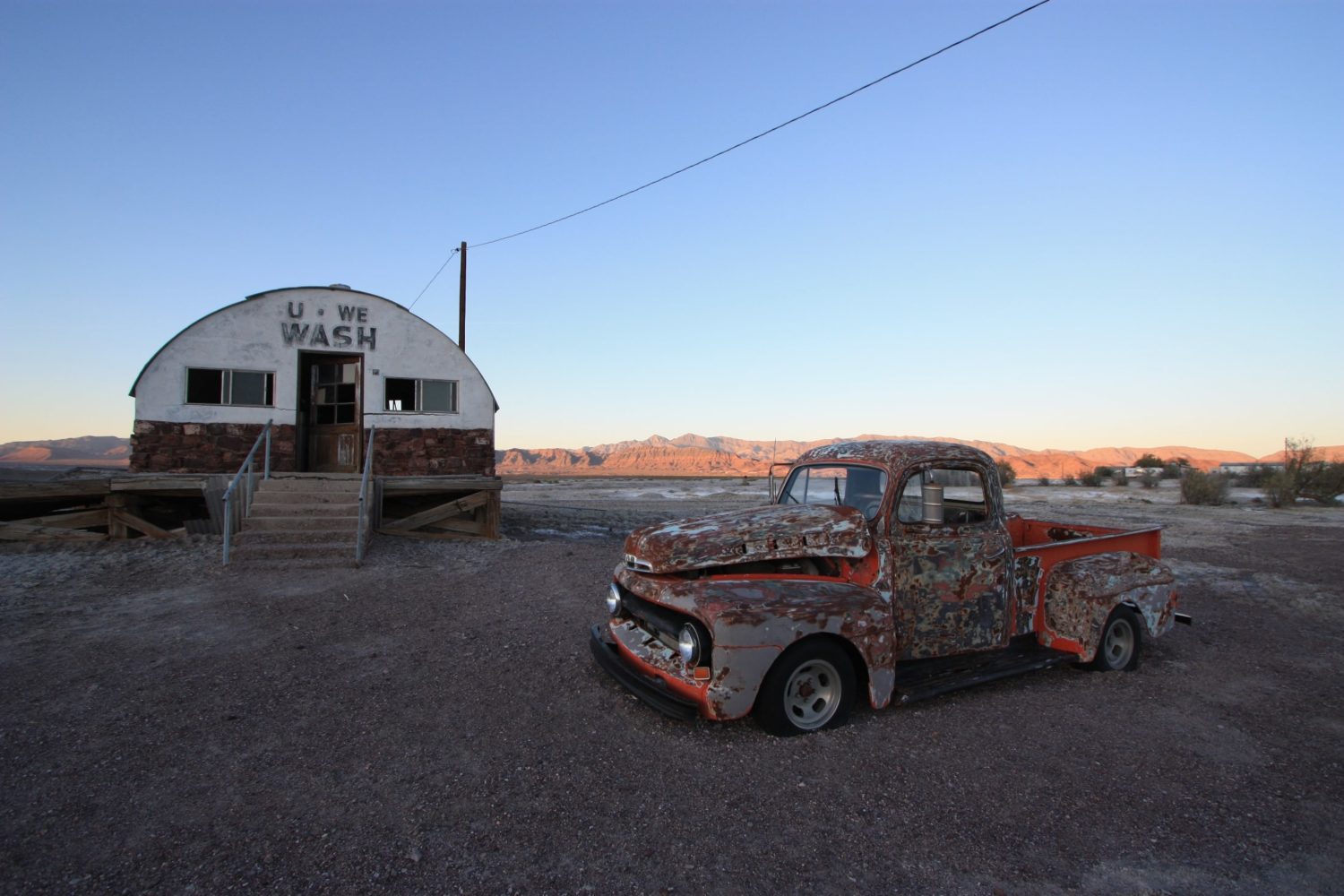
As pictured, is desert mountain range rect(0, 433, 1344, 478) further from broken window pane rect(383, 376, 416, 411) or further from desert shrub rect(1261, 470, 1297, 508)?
broken window pane rect(383, 376, 416, 411)

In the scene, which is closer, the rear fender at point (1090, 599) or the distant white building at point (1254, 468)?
the rear fender at point (1090, 599)

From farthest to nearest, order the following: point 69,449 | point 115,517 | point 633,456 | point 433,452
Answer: point 633,456
point 69,449
point 433,452
point 115,517

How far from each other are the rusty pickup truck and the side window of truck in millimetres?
12

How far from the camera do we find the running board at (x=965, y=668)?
188 inches

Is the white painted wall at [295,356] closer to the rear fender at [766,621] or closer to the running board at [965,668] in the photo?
the rear fender at [766,621]

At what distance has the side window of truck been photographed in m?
4.81

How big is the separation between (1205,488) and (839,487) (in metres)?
25.4

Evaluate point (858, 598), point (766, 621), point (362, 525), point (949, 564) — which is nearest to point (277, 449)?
point (362, 525)

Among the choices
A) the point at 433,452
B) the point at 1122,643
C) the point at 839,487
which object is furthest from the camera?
the point at 433,452

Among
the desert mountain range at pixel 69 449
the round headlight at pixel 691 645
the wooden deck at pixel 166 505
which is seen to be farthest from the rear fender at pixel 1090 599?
the desert mountain range at pixel 69 449

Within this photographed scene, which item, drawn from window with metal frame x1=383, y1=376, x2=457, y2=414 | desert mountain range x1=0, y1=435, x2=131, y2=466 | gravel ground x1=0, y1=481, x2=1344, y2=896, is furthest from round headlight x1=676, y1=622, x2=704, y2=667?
desert mountain range x1=0, y1=435, x2=131, y2=466

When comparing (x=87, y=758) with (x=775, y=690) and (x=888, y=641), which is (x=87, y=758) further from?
(x=888, y=641)

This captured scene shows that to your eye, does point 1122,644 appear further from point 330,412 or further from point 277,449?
point 330,412

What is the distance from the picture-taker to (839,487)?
5.53 m
